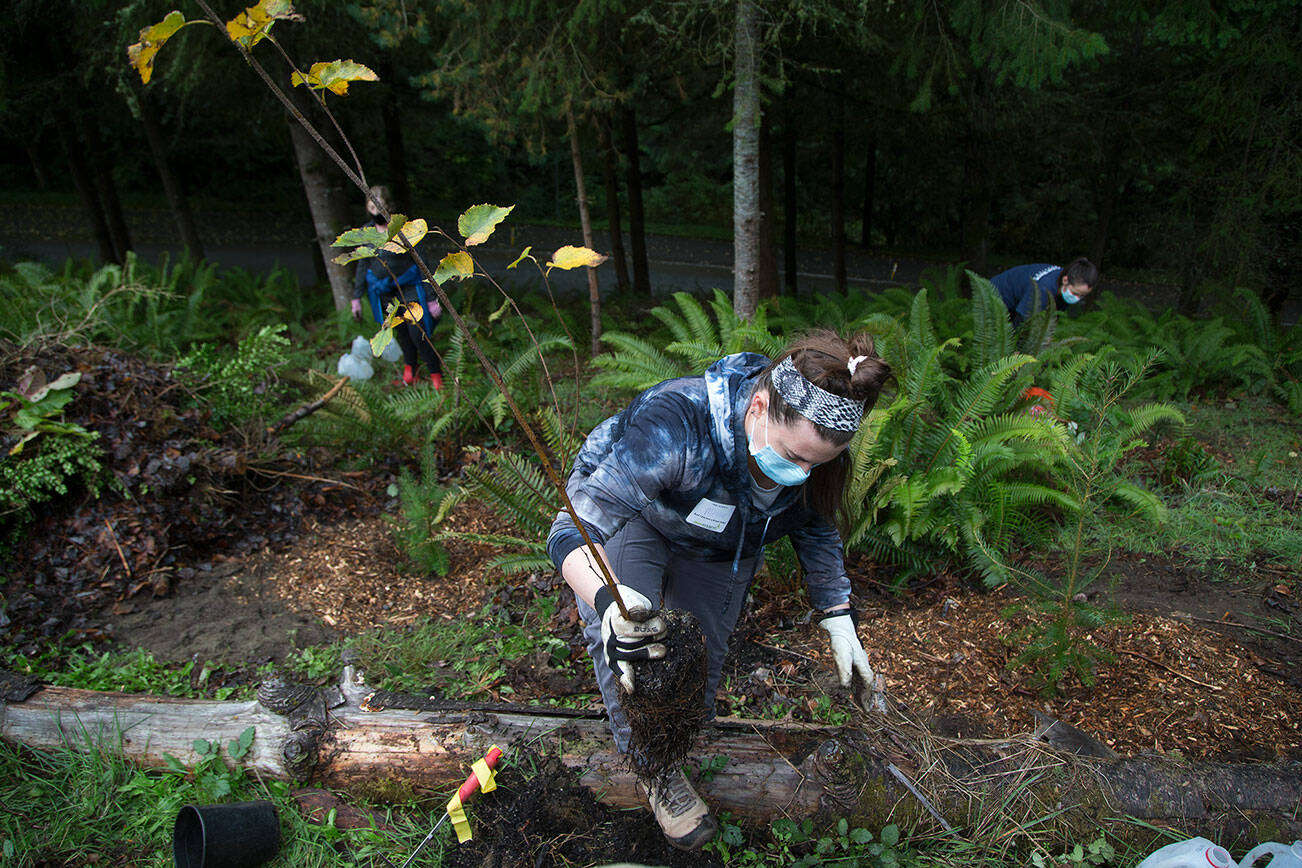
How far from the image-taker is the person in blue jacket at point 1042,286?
192 inches

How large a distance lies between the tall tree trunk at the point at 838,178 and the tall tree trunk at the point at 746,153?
12.0ft

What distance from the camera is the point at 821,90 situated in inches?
316

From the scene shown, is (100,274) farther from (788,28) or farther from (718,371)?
(718,371)

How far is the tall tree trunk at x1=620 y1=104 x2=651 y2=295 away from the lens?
28.8 ft

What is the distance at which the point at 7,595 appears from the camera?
3.24 metres

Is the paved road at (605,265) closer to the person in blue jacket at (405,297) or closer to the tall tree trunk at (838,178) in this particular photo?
the tall tree trunk at (838,178)

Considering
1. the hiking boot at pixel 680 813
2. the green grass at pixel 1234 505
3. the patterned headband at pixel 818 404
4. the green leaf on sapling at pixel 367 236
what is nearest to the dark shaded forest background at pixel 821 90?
the green grass at pixel 1234 505

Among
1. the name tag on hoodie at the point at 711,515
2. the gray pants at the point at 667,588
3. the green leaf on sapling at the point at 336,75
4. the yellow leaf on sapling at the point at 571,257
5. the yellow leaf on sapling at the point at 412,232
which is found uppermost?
the green leaf on sapling at the point at 336,75

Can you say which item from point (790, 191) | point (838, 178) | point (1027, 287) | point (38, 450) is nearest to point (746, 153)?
point (1027, 287)

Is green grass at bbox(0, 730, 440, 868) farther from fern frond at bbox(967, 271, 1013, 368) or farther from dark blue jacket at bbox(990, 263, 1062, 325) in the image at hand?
dark blue jacket at bbox(990, 263, 1062, 325)

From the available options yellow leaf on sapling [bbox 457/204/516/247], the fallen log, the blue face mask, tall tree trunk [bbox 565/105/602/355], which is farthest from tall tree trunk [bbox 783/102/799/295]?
yellow leaf on sapling [bbox 457/204/516/247]

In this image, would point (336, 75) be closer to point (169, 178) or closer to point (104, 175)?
point (169, 178)

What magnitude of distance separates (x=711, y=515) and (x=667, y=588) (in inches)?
17.4

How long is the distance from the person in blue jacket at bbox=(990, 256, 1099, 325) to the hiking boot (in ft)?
12.8
